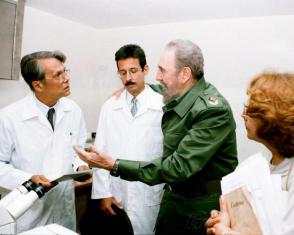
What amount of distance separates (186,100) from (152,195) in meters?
0.78

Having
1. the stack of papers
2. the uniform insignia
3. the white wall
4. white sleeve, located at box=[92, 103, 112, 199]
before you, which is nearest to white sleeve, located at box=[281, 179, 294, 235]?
the stack of papers

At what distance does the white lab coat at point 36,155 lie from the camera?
1.63 metres

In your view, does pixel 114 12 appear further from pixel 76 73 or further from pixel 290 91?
pixel 290 91

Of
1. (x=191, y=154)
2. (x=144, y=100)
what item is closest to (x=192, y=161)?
(x=191, y=154)

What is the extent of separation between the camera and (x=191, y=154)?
1.38 meters

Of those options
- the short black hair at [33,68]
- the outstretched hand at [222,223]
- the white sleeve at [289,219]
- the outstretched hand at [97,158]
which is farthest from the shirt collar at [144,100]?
the white sleeve at [289,219]

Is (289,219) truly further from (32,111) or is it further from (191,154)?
(32,111)

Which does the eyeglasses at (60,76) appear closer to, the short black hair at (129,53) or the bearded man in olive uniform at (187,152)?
the short black hair at (129,53)

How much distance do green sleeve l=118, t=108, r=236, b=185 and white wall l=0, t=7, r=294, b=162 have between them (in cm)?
121

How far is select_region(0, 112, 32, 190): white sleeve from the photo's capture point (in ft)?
5.07

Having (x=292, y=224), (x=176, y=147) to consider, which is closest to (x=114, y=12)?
(x=176, y=147)

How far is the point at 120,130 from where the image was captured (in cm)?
209

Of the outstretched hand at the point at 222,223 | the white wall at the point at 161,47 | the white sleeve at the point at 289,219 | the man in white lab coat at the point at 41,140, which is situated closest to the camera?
the white sleeve at the point at 289,219

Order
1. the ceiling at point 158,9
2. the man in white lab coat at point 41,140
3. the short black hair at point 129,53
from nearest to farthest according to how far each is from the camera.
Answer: the man in white lab coat at point 41,140, the short black hair at point 129,53, the ceiling at point 158,9
